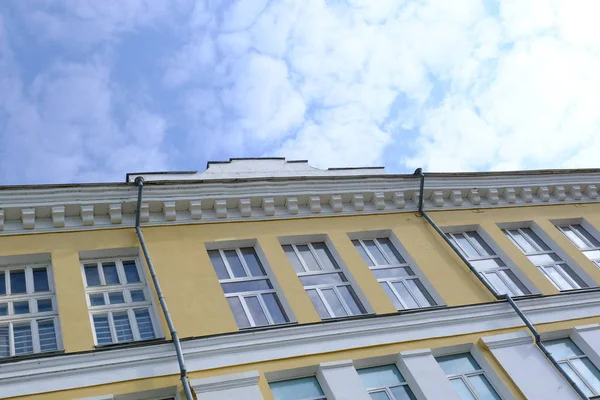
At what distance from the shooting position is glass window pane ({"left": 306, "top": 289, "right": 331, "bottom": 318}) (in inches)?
525

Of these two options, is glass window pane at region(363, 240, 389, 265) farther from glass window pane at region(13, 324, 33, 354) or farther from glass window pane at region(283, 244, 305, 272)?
glass window pane at region(13, 324, 33, 354)

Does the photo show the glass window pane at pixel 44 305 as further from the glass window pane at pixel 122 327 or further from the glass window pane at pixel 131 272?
the glass window pane at pixel 131 272

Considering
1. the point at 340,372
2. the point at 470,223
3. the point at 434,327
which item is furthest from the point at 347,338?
the point at 470,223

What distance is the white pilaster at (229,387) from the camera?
11.0 m

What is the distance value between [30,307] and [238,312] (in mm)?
3528

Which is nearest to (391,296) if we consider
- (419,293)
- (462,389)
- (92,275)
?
(419,293)

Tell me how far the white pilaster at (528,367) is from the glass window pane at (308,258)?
11.6 ft

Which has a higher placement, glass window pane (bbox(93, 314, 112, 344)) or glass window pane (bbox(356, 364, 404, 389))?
glass window pane (bbox(93, 314, 112, 344))

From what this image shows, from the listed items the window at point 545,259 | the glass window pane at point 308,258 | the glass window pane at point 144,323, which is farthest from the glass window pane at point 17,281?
the window at point 545,259

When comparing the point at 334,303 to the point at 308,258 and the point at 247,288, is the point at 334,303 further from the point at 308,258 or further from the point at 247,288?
the point at 247,288

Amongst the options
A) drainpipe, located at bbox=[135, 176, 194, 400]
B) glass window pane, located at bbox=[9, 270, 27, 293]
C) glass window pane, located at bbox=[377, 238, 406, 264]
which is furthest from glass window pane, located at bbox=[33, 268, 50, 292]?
glass window pane, located at bbox=[377, 238, 406, 264]

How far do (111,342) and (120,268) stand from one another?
6.17ft

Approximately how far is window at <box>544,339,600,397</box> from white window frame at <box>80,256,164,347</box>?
726cm

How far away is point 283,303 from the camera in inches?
526
